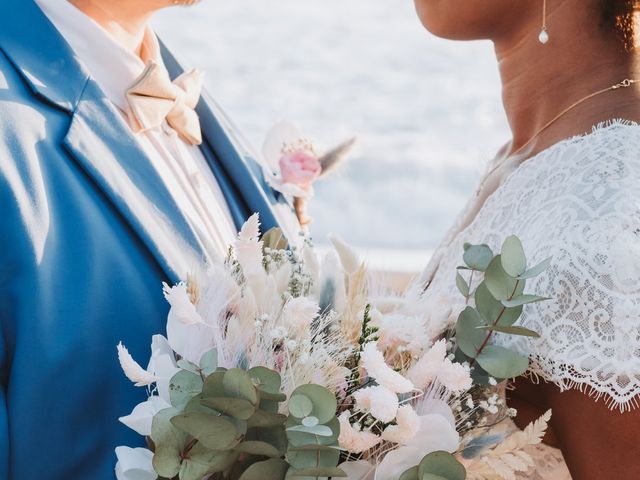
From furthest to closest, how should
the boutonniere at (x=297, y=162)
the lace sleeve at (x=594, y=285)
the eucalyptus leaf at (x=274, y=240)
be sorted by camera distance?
1. the boutonniere at (x=297, y=162)
2. the eucalyptus leaf at (x=274, y=240)
3. the lace sleeve at (x=594, y=285)

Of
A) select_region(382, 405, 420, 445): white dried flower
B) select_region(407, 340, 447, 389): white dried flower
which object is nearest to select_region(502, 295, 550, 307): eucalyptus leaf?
select_region(407, 340, 447, 389): white dried flower

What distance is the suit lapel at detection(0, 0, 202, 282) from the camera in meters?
1.61

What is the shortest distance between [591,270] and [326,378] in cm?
46

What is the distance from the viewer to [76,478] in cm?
150

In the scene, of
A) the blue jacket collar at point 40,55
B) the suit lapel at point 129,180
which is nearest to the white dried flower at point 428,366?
the suit lapel at point 129,180

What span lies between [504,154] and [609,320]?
726 millimetres

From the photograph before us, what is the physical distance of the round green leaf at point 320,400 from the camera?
111 cm

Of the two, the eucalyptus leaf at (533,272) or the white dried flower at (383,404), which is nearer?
the white dried flower at (383,404)

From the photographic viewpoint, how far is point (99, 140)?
5.58 ft

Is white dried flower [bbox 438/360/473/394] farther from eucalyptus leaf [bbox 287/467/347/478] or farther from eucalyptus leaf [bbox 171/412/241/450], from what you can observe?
eucalyptus leaf [bbox 171/412/241/450]

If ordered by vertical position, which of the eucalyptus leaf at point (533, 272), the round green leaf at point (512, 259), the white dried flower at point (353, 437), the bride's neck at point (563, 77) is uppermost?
the bride's neck at point (563, 77)

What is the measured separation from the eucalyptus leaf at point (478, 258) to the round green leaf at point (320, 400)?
1.09ft

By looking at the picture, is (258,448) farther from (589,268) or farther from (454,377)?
(589,268)

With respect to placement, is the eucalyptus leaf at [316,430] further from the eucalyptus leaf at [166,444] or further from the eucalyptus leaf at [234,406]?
the eucalyptus leaf at [166,444]
